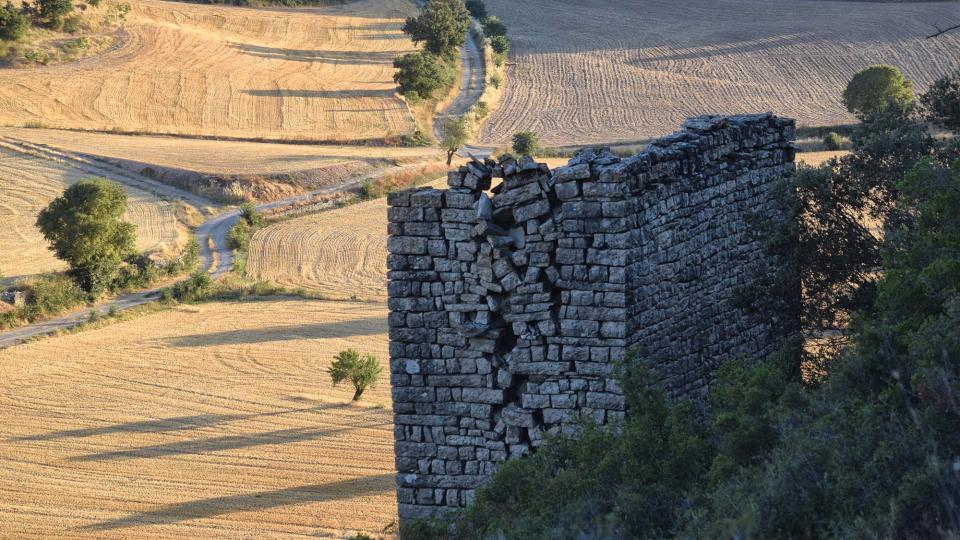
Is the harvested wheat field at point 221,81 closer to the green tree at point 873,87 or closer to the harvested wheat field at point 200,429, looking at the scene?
the green tree at point 873,87

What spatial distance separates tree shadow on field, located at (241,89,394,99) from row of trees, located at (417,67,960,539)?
5498 cm

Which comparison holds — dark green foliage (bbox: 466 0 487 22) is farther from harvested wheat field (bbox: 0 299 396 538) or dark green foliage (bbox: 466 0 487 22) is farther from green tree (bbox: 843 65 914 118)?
harvested wheat field (bbox: 0 299 396 538)

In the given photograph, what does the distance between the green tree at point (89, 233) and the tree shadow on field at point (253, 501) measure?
2045cm

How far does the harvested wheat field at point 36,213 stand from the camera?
43156mm

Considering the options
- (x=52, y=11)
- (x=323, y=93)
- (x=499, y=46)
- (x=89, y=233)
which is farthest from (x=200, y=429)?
(x=499, y=46)

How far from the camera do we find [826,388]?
9.49 metres

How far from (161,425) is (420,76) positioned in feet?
134

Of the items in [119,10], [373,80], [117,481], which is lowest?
[117,481]

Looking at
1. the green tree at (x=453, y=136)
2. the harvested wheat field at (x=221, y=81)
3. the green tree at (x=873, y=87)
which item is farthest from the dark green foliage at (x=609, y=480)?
the harvested wheat field at (x=221, y=81)

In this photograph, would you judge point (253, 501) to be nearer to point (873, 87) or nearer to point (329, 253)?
point (329, 253)

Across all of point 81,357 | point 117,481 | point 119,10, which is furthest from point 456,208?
point 119,10

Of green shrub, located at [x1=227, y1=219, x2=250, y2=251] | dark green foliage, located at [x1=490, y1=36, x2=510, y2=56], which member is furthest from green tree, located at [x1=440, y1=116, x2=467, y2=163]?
dark green foliage, located at [x1=490, y1=36, x2=510, y2=56]

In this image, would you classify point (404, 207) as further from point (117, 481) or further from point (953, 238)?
point (117, 481)

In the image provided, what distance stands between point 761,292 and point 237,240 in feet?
109
